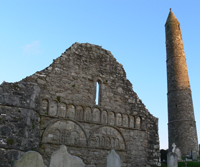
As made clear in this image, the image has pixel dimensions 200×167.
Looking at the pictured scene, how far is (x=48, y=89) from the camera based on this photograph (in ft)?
36.7

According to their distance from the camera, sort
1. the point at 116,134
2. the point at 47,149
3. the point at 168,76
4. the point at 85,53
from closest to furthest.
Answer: the point at 47,149
the point at 116,134
the point at 85,53
the point at 168,76

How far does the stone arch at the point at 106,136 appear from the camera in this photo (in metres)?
11.4

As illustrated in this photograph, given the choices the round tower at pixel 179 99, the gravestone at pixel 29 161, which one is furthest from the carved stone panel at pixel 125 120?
the round tower at pixel 179 99

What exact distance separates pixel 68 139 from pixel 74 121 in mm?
816

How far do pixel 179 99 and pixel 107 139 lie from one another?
18904 mm

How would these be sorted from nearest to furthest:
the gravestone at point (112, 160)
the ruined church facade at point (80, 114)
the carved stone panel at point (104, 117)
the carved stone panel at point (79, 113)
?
the gravestone at point (112, 160), the ruined church facade at point (80, 114), the carved stone panel at point (79, 113), the carved stone panel at point (104, 117)

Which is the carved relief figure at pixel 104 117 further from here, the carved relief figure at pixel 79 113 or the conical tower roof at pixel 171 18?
the conical tower roof at pixel 171 18

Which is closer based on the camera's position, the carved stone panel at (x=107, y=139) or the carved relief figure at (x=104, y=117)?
the carved stone panel at (x=107, y=139)

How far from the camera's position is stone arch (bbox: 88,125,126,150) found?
11359mm

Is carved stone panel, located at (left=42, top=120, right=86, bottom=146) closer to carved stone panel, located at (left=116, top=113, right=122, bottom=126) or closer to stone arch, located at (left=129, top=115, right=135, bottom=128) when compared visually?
carved stone panel, located at (left=116, top=113, right=122, bottom=126)

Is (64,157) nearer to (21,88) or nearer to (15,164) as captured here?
(15,164)

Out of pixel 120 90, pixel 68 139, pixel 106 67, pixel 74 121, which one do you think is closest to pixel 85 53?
pixel 106 67

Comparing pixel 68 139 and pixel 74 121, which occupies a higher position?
pixel 74 121

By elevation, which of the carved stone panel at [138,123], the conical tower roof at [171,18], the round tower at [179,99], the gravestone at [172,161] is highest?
the conical tower roof at [171,18]
